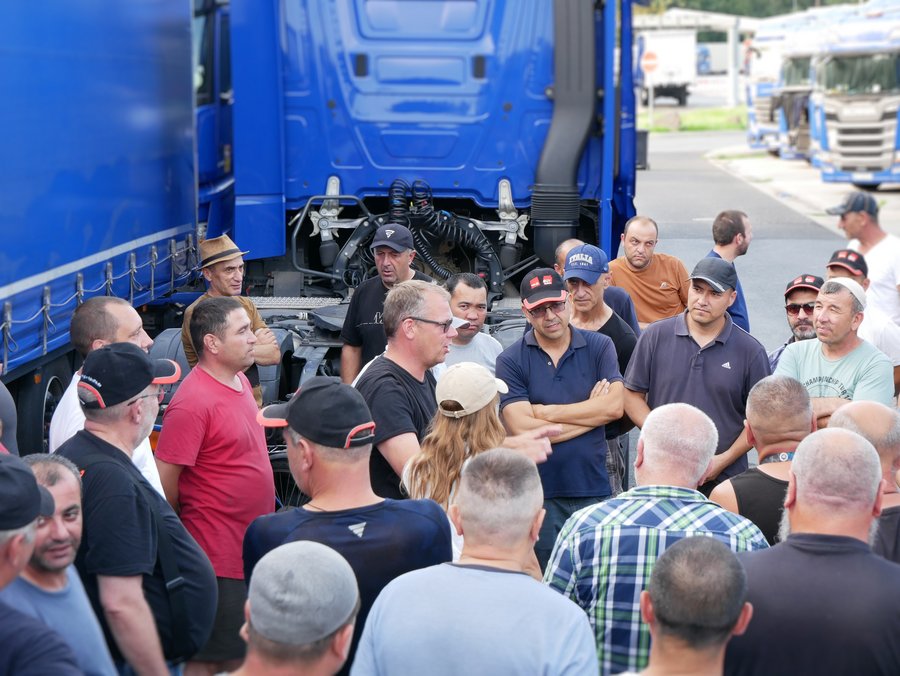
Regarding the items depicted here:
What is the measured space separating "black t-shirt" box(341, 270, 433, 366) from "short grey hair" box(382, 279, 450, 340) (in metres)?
1.74

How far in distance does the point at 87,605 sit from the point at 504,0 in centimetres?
657

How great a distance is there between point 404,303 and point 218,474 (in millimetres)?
985

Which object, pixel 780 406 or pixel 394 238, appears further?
pixel 394 238

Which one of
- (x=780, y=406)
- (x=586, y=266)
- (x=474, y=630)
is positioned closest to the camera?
(x=474, y=630)

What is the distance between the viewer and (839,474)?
11.6 ft

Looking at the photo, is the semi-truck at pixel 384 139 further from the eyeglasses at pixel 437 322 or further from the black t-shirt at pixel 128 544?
A: the black t-shirt at pixel 128 544

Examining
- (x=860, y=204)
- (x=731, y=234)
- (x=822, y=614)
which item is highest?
(x=860, y=204)

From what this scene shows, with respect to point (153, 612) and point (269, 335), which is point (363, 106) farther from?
point (153, 612)

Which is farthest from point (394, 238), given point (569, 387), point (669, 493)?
point (669, 493)

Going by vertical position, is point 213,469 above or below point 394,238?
below

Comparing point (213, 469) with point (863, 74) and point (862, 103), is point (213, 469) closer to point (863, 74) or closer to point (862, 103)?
point (862, 103)

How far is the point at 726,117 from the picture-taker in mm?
55938

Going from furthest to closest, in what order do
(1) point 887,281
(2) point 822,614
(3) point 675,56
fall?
1. (3) point 675,56
2. (1) point 887,281
3. (2) point 822,614

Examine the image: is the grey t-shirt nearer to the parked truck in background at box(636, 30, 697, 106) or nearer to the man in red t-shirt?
the man in red t-shirt
